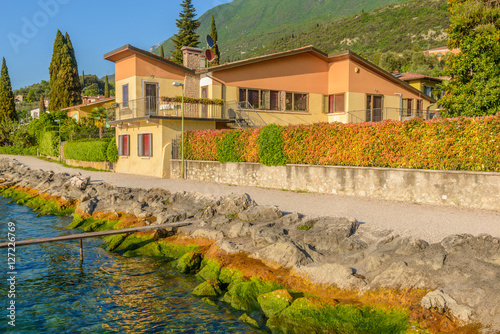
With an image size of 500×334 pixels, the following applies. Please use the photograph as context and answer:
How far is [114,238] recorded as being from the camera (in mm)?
12984

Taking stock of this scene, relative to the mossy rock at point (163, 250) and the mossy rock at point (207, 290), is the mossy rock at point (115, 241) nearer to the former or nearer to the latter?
the mossy rock at point (163, 250)

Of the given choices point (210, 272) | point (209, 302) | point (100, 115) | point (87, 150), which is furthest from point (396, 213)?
point (100, 115)

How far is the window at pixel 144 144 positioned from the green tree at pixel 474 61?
17849 millimetres

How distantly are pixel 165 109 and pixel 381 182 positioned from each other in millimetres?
16007

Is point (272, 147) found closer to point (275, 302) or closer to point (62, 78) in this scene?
point (275, 302)

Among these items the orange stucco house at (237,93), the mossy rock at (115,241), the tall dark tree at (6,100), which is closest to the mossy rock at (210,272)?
the mossy rock at (115,241)

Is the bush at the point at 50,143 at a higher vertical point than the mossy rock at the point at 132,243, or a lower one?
higher

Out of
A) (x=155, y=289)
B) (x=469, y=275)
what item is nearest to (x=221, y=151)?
(x=155, y=289)

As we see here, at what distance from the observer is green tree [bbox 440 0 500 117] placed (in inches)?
810

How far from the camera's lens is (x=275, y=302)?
763 cm

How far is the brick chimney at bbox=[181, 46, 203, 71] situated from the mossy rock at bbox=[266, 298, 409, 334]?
26.2m

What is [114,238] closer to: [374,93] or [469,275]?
[469,275]

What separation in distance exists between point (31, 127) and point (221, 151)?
47721mm

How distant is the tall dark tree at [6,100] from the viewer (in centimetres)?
6975
